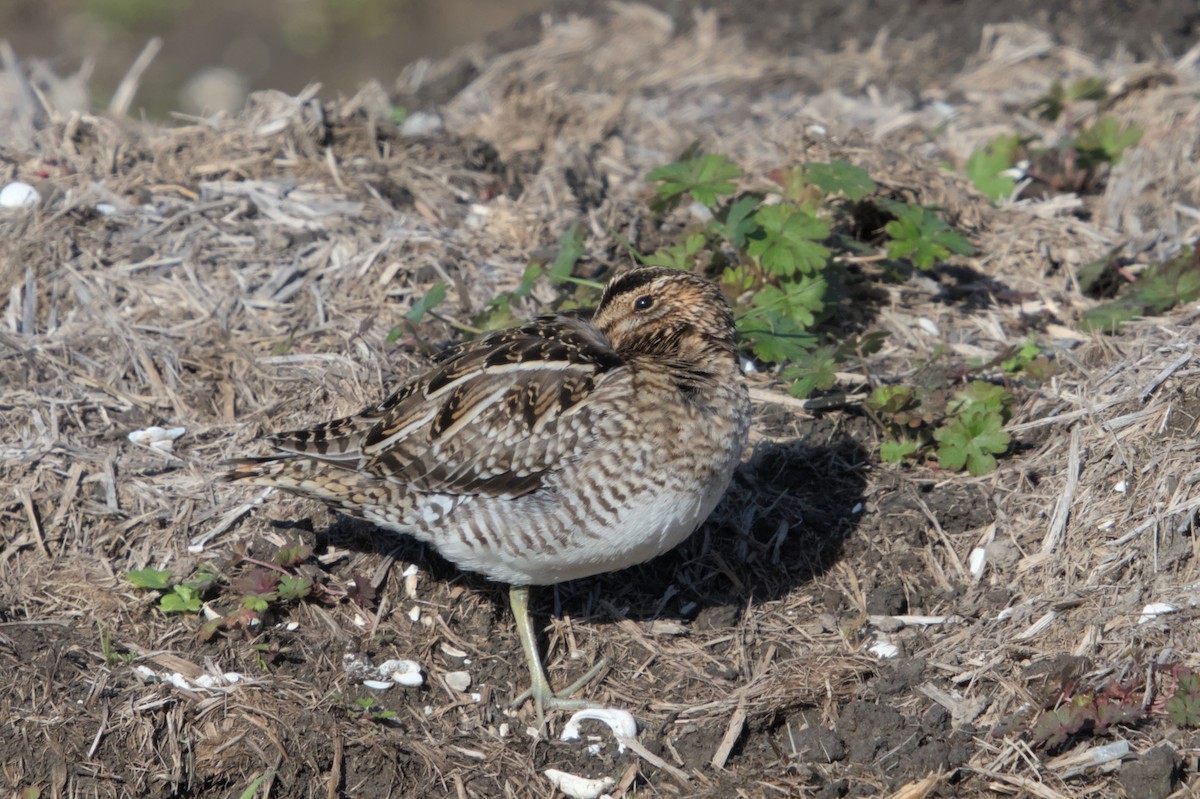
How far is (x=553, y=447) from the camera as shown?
4715 mm

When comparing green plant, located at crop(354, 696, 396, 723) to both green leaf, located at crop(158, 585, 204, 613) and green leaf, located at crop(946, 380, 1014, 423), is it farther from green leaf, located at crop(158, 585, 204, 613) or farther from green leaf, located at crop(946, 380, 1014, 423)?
green leaf, located at crop(946, 380, 1014, 423)

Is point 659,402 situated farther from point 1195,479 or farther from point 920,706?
point 1195,479

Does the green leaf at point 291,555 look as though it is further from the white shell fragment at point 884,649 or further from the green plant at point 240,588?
the white shell fragment at point 884,649

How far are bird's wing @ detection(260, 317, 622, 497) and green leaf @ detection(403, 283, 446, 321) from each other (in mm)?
791

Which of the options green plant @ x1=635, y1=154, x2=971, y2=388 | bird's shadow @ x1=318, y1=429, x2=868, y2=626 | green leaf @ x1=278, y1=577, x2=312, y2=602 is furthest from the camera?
green plant @ x1=635, y1=154, x2=971, y2=388

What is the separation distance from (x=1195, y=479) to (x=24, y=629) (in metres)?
4.32

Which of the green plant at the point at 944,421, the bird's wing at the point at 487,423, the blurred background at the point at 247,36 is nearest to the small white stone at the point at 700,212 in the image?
the green plant at the point at 944,421

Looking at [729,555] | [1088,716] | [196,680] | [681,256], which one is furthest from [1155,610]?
[196,680]

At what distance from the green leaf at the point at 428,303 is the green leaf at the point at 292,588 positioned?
1.30 metres

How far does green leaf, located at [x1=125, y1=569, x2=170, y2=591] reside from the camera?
16.0 ft

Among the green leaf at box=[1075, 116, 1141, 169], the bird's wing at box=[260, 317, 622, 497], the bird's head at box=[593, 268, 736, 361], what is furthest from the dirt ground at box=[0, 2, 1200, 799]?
the bird's head at box=[593, 268, 736, 361]

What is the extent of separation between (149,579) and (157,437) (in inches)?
35.2

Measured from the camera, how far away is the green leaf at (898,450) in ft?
18.2

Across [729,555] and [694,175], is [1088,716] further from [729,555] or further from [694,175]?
[694,175]
